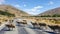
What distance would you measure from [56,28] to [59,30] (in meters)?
1.04

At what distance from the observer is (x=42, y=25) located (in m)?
38.4

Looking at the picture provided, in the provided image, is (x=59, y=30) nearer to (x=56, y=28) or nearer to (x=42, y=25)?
(x=56, y=28)

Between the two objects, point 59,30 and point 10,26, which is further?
point 10,26


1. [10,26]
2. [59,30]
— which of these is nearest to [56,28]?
[59,30]

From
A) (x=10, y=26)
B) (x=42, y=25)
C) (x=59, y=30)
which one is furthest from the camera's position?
(x=42, y=25)

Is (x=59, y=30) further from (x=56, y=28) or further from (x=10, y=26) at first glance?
(x=10, y=26)

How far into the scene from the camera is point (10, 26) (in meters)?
33.3

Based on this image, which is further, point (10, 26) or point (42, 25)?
point (42, 25)

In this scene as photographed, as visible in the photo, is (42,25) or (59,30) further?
(42,25)

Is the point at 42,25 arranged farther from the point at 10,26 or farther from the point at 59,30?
the point at 59,30

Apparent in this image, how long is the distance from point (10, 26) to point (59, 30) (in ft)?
31.9

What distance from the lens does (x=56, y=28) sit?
92.6 ft

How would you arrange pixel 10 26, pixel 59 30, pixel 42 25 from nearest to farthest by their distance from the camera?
pixel 59 30
pixel 10 26
pixel 42 25

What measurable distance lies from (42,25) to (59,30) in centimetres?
1130
